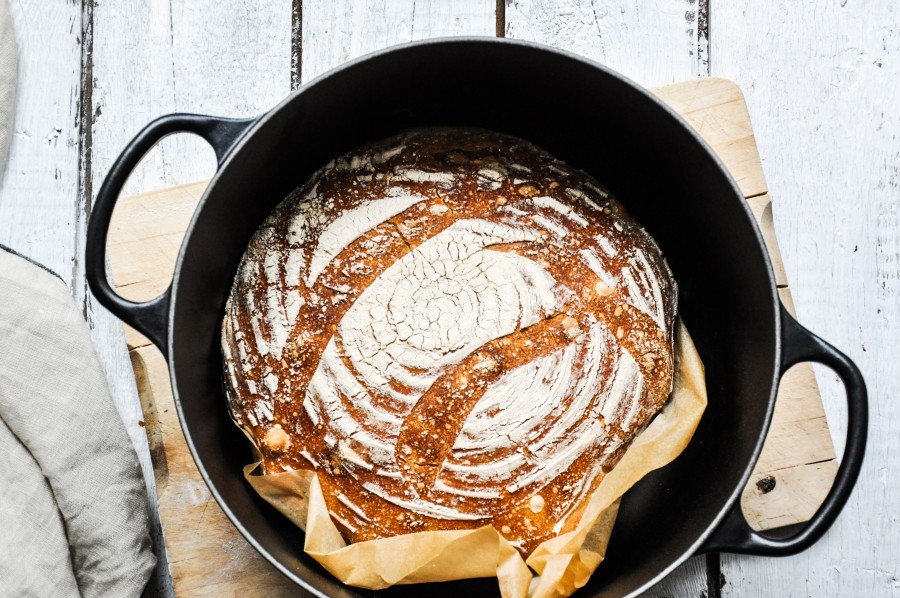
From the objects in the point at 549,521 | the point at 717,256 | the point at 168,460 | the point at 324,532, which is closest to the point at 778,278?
the point at 717,256

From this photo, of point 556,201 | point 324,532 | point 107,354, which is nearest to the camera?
point 324,532

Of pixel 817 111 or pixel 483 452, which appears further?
pixel 817 111

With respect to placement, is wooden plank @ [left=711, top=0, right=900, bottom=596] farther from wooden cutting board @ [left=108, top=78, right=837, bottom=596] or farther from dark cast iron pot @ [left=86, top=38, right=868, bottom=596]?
dark cast iron pot @ [left=86, top=38, right=868, bottom=596]

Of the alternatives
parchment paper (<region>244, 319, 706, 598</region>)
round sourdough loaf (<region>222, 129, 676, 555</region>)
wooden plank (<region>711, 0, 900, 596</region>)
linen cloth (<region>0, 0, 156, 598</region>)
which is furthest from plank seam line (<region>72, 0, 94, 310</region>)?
wooden plank (<region>711, 0, 900, 596</region>)

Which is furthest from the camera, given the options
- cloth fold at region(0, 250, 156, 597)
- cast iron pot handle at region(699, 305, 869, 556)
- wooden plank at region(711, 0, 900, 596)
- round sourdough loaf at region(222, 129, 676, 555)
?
wooden plank at region(711, 0, 900, 596)

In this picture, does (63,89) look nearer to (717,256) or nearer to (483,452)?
(483,452)

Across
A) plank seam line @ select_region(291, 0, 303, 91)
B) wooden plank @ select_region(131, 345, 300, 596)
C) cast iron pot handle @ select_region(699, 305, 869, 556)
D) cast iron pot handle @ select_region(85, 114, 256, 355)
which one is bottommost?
wooden plank @ select_region(131, 345, 300, 596)
